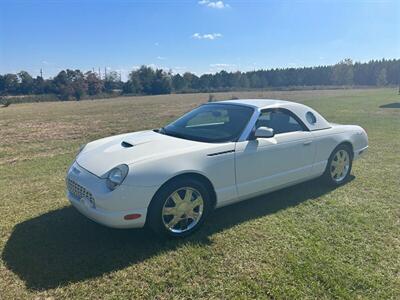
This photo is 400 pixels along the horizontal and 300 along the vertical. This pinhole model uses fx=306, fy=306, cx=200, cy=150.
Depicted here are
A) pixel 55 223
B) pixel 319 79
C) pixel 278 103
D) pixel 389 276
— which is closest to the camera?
pixel 389 276

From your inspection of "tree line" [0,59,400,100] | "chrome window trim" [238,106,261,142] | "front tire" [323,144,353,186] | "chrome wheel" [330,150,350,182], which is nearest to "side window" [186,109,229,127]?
"chrome window trim" [238,106,261,142]

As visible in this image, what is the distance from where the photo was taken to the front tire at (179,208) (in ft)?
10.3

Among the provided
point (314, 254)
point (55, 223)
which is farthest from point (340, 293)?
point (55, 223)

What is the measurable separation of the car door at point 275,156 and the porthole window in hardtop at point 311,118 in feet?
0.66

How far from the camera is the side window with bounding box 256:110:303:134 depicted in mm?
4134

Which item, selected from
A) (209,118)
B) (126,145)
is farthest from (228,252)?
(209,118)

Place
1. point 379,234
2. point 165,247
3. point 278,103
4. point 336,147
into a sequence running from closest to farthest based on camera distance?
point 165,247 < point 379,234 < point 278,103 < point 336,147

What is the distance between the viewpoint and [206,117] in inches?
175

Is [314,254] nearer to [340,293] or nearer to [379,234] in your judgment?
[340,293]

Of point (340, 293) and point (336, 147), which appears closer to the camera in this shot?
point (340, 293)

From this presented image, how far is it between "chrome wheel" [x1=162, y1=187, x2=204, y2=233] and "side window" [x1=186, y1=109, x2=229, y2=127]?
127 cm

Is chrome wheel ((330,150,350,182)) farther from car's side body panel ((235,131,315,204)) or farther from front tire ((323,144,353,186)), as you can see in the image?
car's side body panel ((235,131,315,204))

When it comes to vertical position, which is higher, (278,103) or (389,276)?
(278,103)

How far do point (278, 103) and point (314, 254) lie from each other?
2162 millimetres
